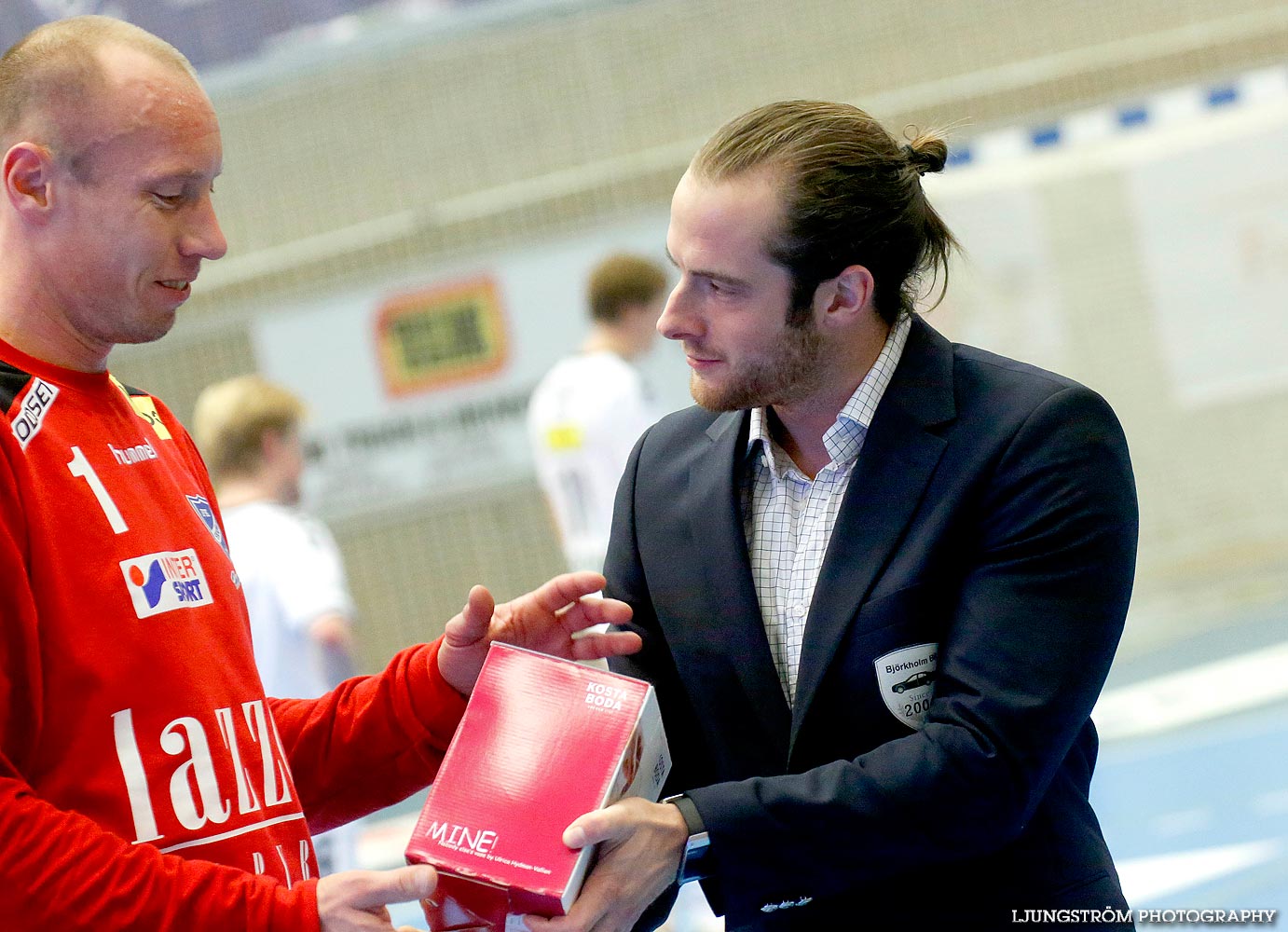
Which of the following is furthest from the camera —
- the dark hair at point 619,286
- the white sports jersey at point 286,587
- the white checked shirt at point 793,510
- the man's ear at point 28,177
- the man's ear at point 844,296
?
the dark hair at point 619,286

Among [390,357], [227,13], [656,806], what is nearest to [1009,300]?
[390,357]

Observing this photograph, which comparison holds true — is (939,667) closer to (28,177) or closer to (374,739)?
(374,739)

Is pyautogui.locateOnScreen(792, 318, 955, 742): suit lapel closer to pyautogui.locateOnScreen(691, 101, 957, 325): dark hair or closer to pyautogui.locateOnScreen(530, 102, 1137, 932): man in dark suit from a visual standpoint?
pyautogui.locateOnScreen(530, 102, 1137, 932): man in dark suit

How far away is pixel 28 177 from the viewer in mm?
1664

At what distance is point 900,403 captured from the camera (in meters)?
1.90

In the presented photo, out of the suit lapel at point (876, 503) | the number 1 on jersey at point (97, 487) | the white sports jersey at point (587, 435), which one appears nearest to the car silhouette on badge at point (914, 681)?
the suit lapel at point (876, 503)

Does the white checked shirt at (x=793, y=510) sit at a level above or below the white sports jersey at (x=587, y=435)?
above

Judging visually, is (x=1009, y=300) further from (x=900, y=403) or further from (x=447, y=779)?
(x=447, y=779)

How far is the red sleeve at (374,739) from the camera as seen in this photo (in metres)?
2.02

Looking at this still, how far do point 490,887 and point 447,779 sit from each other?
16 cm

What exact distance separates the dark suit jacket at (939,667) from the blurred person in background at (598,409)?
128 inches

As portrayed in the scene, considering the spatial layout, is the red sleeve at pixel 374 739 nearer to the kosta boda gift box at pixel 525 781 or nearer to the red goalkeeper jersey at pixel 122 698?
the red goalkeeper jersey at pixel 122 698

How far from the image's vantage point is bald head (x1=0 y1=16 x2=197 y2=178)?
167cm

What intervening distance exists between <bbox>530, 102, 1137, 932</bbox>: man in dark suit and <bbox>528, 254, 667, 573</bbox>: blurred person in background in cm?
306
